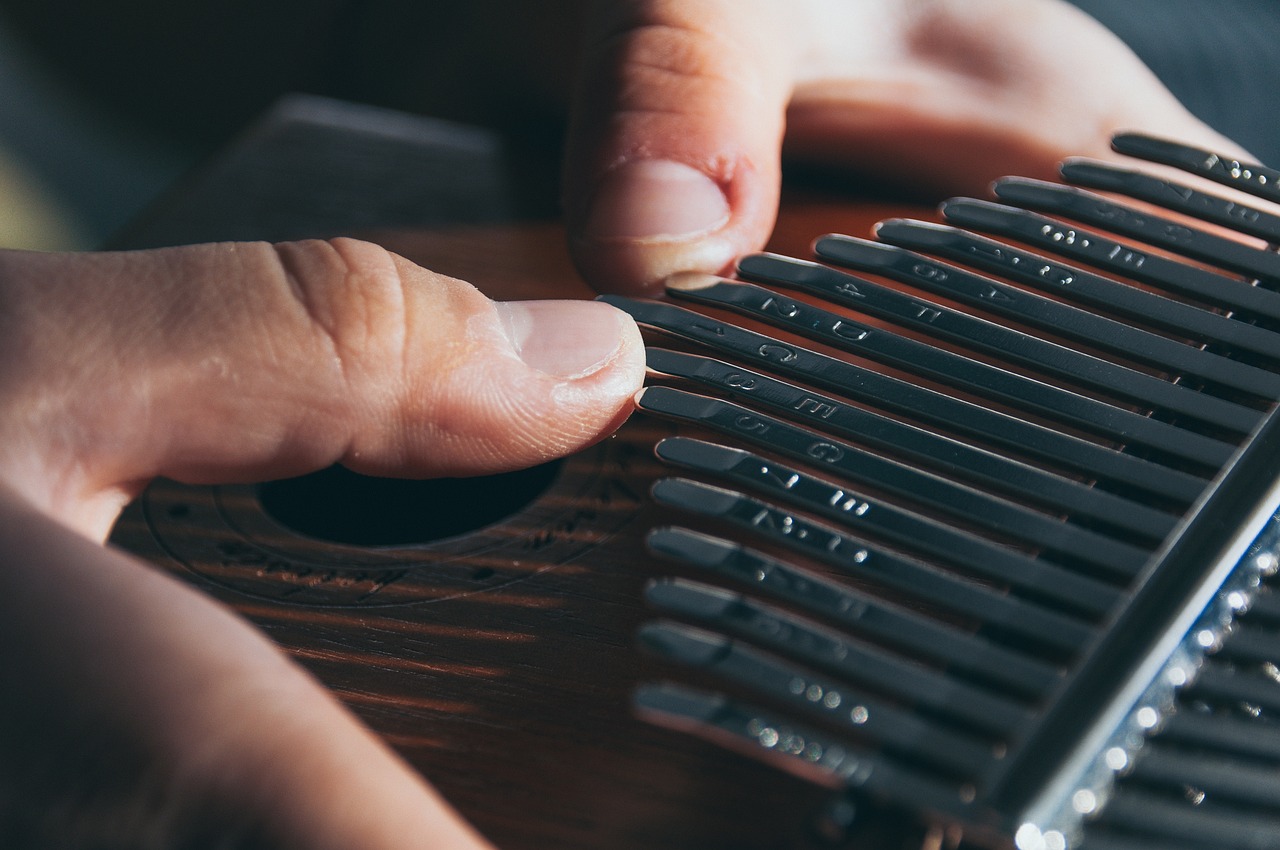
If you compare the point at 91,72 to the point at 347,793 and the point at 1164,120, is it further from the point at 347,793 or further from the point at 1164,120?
the point at 347,793

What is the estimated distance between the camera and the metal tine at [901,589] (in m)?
0.43

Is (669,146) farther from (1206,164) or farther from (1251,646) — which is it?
(1251,646)

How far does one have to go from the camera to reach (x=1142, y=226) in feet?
→ 2.13

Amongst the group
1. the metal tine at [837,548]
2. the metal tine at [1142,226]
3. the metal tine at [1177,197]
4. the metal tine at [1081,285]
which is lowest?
the metal tine at [837,548]

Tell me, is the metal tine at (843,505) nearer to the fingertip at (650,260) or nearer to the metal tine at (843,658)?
the metal tine at (843,658)

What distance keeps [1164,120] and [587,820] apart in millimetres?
743

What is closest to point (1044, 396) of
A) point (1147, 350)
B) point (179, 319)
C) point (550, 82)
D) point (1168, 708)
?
point (1147, 350)

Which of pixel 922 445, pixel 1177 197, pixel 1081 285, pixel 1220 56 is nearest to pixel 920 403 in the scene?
pixel 922 445

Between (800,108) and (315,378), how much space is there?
531 millimetres

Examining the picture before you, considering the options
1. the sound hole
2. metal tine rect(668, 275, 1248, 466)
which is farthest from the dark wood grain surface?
metal tine rect(668, 275, 1248, 466)

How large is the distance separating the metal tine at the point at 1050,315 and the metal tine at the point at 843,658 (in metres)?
0.22

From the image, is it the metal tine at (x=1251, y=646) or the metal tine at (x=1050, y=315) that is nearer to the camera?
the metal tine at (x=1251, y=646)

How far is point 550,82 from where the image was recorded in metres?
1.09

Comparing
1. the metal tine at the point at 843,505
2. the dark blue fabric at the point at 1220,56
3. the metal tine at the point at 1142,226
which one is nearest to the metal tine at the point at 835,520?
the metal tine at the point at 843,505
